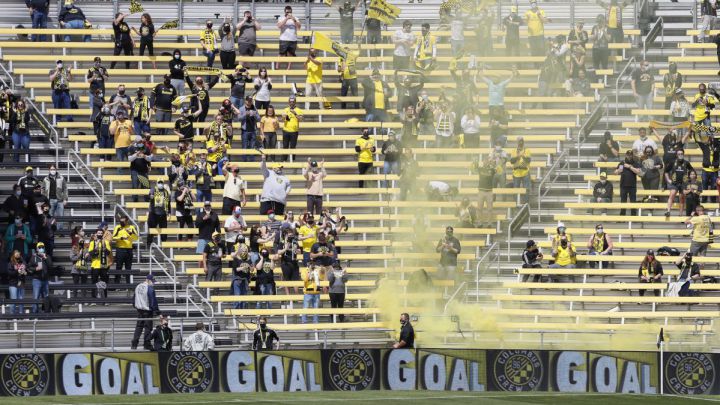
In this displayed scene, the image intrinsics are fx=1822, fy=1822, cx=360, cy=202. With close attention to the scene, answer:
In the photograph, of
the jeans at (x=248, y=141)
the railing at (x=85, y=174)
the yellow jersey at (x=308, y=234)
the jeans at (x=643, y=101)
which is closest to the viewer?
the yellow jersey at (x=308, y=234)

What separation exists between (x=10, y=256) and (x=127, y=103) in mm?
5415

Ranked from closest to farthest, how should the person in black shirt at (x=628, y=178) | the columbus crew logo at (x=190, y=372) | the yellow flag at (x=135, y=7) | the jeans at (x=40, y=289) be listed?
the columbus crew logo at (x=190, y=372)
the jeans at (x=40, y=289)
the person in black shirt at (x=628, y=178)
the yellow flag at (x=135, y=7)

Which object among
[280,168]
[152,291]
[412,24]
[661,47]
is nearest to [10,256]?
[152,291]

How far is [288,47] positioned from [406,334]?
12299mm

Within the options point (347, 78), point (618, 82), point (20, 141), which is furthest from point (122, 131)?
point (618, 82)

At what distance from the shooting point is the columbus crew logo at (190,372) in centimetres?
3116

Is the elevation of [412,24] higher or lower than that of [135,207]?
higher

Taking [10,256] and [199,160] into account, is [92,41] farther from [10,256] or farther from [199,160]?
[10,256]

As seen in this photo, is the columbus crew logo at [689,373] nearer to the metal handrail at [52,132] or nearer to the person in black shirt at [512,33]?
the person in black shirt at [512,33]

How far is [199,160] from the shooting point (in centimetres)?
3912

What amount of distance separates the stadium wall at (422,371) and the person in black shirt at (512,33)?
1313cm

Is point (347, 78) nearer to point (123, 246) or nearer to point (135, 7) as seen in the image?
point (135, 7)

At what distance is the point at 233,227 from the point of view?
37.5 meters

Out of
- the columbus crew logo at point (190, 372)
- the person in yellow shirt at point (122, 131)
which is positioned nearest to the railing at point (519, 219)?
the person in yellow shirt at point (122, 131)
